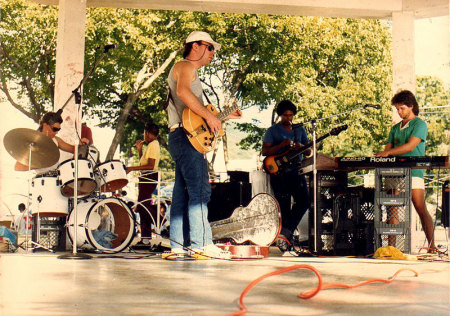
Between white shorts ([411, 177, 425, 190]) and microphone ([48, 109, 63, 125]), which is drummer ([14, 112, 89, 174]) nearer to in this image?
microphone ([48, 109, 63, 125])

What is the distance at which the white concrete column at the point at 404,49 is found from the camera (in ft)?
28.6

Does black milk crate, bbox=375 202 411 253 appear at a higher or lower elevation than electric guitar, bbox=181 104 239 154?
lower

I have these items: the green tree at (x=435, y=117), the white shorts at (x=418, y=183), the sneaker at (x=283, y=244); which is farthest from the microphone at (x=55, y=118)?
the green tree at (x=435, y=117)

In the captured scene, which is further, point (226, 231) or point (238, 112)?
point (226, 231)

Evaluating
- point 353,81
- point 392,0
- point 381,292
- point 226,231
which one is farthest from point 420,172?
point 353,81

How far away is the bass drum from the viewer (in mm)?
6855

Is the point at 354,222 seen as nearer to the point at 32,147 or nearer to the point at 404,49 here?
the point at 404,49

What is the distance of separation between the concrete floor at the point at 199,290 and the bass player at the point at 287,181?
7.60 ft

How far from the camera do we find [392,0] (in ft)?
28.5

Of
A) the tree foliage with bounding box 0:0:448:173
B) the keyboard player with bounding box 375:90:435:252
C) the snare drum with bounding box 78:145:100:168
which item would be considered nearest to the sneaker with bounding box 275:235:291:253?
the keyboard player with bounding box 375:90:435:252

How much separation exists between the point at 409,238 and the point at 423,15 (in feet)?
13.2

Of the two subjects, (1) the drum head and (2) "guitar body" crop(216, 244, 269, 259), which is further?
(1) the drum head

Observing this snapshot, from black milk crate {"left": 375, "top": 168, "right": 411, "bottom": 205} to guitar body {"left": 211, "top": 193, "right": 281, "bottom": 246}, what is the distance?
1083mm

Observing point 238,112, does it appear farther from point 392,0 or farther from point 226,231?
point 392,0
